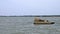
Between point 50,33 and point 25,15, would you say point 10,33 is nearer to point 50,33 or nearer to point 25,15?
point 50,33

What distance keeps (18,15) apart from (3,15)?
0.86 m

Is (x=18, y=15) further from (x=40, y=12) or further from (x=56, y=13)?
(x=56, y=13)

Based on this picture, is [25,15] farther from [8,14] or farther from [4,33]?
[4,33]

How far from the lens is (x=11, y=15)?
26.3 ft

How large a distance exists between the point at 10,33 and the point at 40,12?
5.13m

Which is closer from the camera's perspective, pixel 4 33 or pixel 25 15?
pixel 4 33

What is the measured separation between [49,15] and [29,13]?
1133 mm

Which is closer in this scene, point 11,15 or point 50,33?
point 50,33

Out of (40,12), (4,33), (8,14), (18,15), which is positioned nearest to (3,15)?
(8,14)

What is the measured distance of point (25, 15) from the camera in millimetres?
7973

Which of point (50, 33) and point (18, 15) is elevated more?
point (50, 33)

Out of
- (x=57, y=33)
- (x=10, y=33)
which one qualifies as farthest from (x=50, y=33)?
(x=10, y=33)

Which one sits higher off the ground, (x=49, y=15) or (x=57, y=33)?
(x=57, y=33)

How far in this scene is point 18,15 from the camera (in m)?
8.03
